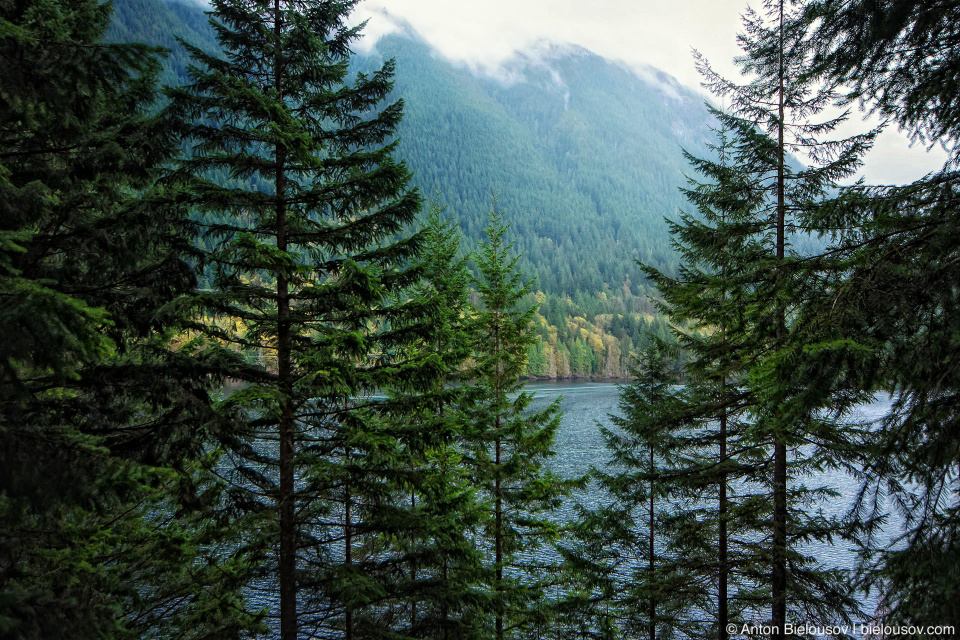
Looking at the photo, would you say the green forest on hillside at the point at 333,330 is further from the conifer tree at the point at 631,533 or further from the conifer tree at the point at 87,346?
the conifer tree at the point at 631,533

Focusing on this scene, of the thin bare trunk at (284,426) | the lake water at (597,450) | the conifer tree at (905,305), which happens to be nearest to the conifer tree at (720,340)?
the lake water at (597,450)

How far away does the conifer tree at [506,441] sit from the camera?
10125 millimetres

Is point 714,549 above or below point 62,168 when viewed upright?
below

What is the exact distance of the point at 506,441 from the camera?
1037 cm

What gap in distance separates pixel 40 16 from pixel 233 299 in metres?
3.42

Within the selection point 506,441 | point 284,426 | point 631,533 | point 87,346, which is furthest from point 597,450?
point 87,346

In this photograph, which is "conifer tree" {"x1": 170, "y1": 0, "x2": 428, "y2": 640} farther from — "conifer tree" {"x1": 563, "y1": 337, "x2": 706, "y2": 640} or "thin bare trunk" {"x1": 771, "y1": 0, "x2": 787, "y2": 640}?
"conifer tree" {"x1": 563, "y1": 337, "x2": 706, "y2": 640}

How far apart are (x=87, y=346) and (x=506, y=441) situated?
28.2ft

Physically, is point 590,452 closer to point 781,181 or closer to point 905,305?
point 781,181

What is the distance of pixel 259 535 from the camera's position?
592 cm

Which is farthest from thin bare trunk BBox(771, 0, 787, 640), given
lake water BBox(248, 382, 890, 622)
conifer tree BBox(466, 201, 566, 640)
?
conifer tree BBox(466, 201, 566, 640)

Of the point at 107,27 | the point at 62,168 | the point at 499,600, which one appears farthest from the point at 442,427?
the point at 107,27

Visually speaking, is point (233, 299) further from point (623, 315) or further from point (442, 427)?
point (623, 315)

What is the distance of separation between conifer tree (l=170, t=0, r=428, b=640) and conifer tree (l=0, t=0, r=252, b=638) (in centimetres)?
53
